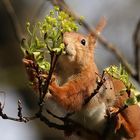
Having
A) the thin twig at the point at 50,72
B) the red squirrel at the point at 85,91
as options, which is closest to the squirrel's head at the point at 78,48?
the red squirrel at the point at 85,91

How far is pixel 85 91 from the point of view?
420cm

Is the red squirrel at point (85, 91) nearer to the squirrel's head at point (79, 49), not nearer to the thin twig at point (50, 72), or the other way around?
the squirrel's head at point (79, 49)

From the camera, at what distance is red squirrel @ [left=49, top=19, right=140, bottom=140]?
13.5 feet

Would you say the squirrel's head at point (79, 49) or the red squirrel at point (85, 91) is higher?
the squirrel's head at point (79, 49)

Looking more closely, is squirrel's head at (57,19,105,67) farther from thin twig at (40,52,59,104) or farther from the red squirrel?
thin twig at (40,52,59,104)

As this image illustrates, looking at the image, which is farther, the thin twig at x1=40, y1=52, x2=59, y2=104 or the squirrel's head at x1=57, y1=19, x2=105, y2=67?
the squirrel's head at x1=57, y1=19, x2=105, y2=67

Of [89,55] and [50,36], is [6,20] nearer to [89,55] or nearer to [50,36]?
[89,55]

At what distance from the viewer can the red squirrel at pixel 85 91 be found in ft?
13.5

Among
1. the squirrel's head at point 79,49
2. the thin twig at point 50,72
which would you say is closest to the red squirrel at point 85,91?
the squirrel's head at point 79,49

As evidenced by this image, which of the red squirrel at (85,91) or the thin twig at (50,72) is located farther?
the red squirrel at (85,91)

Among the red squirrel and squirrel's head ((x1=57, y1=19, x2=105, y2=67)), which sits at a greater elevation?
squirrel's head ((x1=57, y1=19, x2=105, y2=67))

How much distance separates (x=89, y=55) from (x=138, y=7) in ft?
26.8

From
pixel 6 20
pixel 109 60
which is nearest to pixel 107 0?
pixel 109 60

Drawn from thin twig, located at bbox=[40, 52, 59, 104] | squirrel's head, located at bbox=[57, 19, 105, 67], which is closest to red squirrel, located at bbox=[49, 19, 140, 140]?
squirrel's head, located at bbox=[57, 19, 105, 67]
